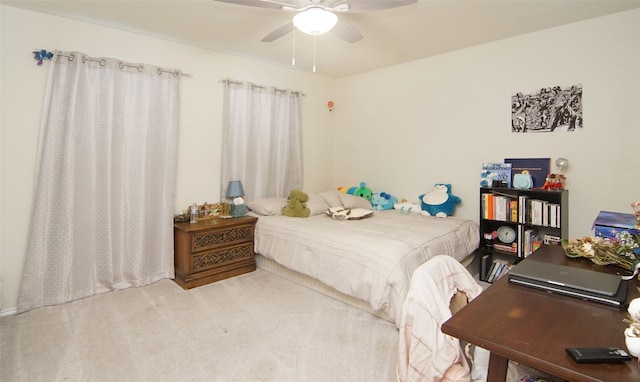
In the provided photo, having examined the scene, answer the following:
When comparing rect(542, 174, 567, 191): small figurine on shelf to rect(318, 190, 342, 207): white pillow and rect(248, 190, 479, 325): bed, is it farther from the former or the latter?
rect(318, 190, 342, 207): white pillow

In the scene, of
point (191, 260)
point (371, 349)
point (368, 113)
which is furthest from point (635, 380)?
point (368, 113)

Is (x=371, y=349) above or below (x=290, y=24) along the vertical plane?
below

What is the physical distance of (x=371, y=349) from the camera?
2.08 meters

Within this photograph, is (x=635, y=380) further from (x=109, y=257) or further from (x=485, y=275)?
(x=109, y=257)

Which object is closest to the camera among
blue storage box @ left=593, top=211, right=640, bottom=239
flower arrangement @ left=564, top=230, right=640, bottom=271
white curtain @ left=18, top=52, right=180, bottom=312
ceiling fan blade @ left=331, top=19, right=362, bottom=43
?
flower arrangement @ left=564, top=230, right=640, bottom=271

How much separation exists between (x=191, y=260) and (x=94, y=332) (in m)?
0.92

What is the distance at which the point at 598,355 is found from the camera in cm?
78

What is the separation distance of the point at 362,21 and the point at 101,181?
2647 mm

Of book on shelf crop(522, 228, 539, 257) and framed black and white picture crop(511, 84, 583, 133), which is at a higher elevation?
framed black and white picture crop(511, 84, 583, 133)

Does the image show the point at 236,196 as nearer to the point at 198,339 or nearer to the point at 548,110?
the point at 198,339

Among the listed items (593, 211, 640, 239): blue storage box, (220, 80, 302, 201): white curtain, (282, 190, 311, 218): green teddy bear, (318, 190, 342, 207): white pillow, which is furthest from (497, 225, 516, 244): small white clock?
(220, 80, 302, 201): white curtain

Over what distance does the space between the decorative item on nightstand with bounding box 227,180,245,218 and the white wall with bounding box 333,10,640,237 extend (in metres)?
1.69

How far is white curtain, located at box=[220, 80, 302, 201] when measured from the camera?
3.69 meters

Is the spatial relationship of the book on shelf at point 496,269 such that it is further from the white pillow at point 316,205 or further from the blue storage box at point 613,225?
the white pillow at point 316,205
